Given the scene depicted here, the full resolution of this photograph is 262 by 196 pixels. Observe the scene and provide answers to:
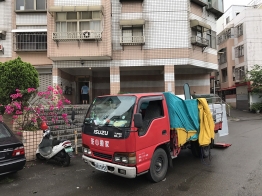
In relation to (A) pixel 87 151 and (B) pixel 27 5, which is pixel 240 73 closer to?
(B) pixel 27 5

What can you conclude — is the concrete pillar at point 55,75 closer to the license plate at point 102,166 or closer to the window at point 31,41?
the window at point 31,41

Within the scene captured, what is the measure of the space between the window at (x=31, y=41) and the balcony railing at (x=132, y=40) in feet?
18.6

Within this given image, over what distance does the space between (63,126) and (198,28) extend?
13201mm

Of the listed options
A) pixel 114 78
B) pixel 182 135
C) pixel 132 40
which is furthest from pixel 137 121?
pixel 132 40

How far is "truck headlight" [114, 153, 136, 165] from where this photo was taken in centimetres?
402

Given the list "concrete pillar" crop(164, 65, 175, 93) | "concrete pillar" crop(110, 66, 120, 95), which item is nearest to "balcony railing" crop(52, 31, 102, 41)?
"concrete pillar" crop(110, 66, 120, 95)

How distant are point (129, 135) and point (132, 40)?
12358mm

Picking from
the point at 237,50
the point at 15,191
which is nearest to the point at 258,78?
the point at 237,50

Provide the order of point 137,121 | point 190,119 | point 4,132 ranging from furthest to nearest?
point 190,119
point 4,132
point 137,121

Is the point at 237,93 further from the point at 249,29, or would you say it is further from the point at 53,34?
the point at 53,34

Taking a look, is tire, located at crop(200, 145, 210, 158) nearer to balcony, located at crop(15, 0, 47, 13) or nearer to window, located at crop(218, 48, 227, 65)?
balcony, located at crop(15, 0, 47, 13)

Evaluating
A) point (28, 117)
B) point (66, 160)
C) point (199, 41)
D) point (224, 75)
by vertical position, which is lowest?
point (66, 160)

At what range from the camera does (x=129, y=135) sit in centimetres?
404

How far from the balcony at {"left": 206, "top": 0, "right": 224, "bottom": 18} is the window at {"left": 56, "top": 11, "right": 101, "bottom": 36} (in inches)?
393
